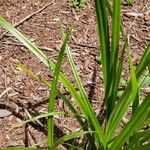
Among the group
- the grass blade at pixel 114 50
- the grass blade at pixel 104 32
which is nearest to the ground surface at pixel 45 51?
the grass blade at pixel 114 50

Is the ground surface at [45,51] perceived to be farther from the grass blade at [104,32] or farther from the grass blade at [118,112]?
the grass blade at [104,32]

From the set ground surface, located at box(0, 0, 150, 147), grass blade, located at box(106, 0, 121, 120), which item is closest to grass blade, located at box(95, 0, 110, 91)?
grass blade, located at box(106, 0, 121, 120)

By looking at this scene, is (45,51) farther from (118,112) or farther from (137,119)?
(137,119)

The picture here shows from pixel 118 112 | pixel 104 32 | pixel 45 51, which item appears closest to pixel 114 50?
pixel 104 32

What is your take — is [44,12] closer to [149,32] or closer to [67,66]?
[67,66]

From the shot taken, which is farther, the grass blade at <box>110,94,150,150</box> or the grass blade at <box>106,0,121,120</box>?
the grass blade at <box>106,0,121,120</box>

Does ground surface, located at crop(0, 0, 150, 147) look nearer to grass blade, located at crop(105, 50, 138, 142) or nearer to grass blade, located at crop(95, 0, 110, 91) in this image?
grass blade, located at crop(105, 50, 138, 142)

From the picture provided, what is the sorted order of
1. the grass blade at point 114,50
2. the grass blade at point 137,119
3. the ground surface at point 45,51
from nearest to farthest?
the grass blade at point 137,119 → the grass blade at point 114,50 → the ground surface at point 45,51

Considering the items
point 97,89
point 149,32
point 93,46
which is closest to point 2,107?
point 97,89
